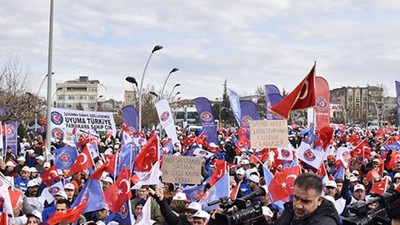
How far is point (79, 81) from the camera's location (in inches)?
5177

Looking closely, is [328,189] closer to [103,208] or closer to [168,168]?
[168,168]

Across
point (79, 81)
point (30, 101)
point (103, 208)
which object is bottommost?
point (103, 208)

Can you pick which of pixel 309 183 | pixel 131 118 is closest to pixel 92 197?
pixel 309 183

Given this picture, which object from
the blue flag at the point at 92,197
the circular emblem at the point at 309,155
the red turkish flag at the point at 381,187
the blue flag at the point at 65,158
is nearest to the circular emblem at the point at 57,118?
the blue flag at the point at 65,158

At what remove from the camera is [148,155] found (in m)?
9.54

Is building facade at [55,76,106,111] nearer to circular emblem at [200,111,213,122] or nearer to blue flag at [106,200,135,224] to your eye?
circular emblem at [200,111,213,122]

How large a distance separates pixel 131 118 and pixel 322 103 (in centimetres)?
881

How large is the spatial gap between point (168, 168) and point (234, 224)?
5.28m

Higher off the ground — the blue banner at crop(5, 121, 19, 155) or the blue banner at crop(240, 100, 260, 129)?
the blue banner at crop(240, 100, 260, 129)

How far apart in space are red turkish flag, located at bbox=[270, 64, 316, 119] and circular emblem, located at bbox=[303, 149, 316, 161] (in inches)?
64.0

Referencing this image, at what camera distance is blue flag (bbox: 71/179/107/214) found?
7906 mm

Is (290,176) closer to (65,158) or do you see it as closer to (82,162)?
(82,162)

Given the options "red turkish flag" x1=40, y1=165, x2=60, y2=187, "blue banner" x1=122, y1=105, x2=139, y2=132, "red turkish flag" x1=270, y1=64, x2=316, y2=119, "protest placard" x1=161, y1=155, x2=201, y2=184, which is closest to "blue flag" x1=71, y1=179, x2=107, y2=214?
"protest placard" x1=161, y1=155, x2=201, y2=184

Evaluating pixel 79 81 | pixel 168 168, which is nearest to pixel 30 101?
pixel 168 168
